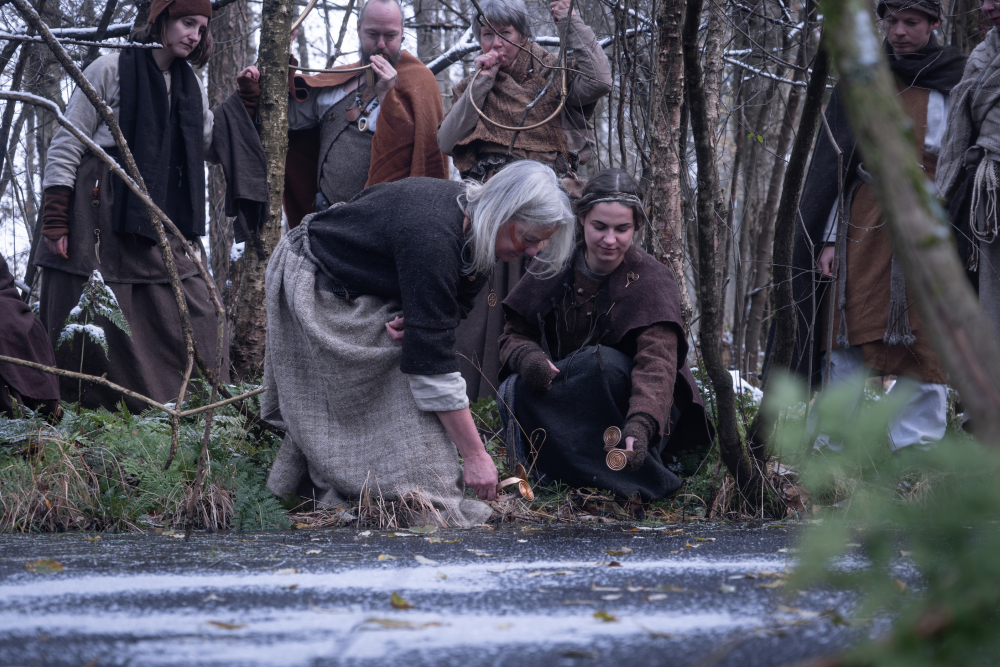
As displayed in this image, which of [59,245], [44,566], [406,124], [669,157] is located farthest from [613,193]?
[59,245]

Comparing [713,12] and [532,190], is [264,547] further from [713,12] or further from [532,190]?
[713,12]

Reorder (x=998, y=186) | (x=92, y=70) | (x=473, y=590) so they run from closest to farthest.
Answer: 1. (x=473, y=590)
2. (x=998, y=186)
3. (x=92, y=70)

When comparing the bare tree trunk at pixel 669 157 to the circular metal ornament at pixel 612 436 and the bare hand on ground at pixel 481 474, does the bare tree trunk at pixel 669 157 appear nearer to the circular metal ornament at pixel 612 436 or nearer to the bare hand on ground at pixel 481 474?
the circular metal ornament at pixel 612 436

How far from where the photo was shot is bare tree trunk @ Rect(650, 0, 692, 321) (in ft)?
12.9

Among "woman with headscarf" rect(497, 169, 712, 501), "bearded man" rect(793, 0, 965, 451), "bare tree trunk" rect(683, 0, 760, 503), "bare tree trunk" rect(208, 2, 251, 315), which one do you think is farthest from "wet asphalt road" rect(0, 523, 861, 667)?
"bare tree trunk" rect(208, 2, 251, 315)

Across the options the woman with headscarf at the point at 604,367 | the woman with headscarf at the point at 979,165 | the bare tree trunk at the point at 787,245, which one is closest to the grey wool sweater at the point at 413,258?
the woman with headscarf at the point at 604,367

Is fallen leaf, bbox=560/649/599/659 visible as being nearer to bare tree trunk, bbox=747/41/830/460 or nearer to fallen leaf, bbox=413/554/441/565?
fallen leaf, bbox=413/554/441/565

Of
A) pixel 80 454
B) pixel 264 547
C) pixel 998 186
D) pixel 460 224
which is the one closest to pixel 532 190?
pixel 460 224

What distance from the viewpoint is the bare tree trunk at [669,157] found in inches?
A: 155

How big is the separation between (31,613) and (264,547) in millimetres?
958

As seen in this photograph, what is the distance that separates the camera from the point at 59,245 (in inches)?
173

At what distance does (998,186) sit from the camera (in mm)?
3846

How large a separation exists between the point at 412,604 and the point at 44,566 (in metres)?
0.95

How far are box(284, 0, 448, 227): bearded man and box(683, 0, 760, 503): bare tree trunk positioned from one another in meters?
1.80
